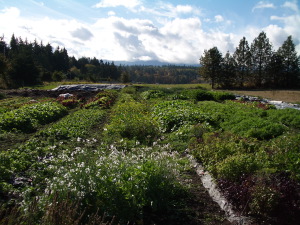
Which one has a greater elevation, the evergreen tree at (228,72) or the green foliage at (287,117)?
the evergreen tree at (228,72)

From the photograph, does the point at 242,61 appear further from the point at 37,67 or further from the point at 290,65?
the point at 37,67

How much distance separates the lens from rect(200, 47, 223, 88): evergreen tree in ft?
139

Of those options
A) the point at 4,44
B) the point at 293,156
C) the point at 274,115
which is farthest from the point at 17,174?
the point at 4,44

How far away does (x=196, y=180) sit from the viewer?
19.8 feet

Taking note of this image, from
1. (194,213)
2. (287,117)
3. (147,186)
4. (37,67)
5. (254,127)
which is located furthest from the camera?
(37,67)

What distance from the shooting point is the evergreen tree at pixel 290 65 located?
44.1 meters

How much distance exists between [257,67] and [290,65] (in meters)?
5.99

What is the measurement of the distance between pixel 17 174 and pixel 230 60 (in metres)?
44.7

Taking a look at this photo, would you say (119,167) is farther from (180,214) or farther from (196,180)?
(196,180)

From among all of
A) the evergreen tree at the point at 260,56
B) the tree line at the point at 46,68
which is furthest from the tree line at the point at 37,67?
the evergreen tree at the point at 260,56

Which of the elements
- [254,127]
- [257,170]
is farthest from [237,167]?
[254,127]

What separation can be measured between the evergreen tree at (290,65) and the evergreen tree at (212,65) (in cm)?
1290

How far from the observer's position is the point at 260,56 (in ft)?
148

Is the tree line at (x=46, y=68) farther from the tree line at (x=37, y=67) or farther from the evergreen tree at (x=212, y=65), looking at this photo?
the evergreen tree at (x=212, y=65)
